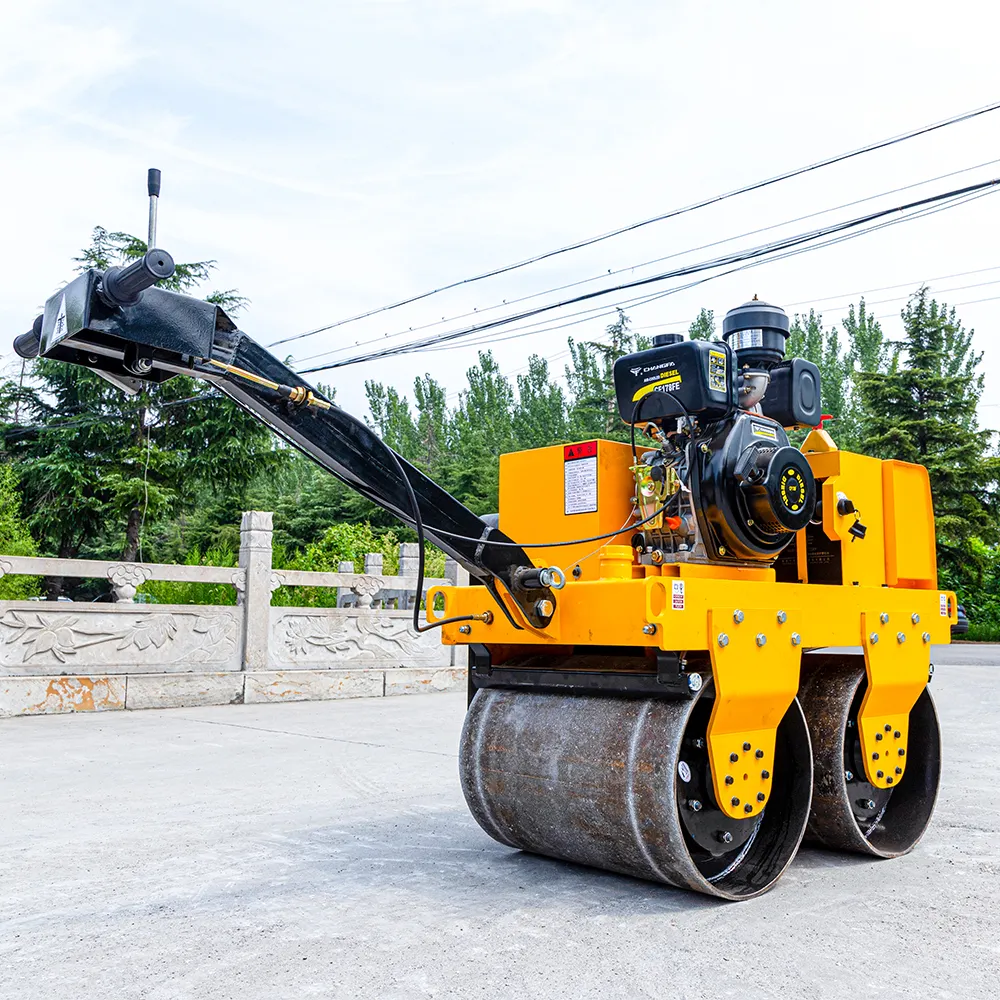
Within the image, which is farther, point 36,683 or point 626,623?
point 36,683

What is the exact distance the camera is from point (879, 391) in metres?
29.5

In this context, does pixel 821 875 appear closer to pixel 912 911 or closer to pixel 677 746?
pixel 912 911

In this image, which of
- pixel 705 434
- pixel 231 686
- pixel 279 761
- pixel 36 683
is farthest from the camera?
pixel 231 686

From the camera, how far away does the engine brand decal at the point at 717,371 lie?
4.19 meters

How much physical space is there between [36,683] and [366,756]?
418 centimetres

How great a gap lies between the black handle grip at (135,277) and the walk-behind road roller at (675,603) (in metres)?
0.02

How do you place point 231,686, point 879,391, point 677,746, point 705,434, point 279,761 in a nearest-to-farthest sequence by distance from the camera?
point 677,746, point 705,434, point 279,761, point 231,686, point 879,391

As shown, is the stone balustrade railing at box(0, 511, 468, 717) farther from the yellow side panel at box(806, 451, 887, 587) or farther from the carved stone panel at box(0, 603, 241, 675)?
the yellow side panel at box(806, 451, 887, 587)

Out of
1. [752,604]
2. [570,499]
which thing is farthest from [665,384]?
[752,604]

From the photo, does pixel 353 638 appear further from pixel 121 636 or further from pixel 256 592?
pixel 121 636

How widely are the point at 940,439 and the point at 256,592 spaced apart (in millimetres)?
23137

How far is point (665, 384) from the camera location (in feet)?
14.0

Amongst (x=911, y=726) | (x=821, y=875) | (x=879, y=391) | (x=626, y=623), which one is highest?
(x=879, y=391)

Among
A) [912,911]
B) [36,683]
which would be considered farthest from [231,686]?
[912,911]
